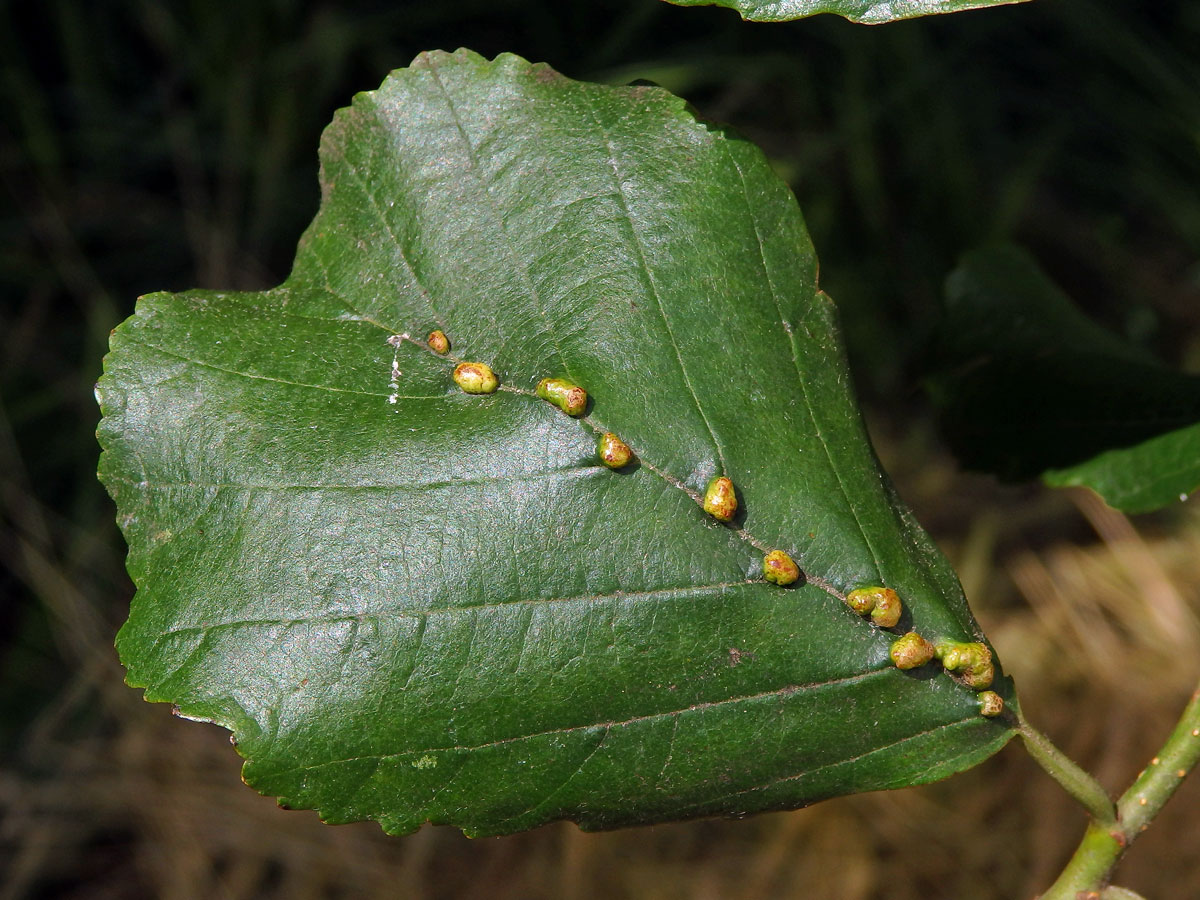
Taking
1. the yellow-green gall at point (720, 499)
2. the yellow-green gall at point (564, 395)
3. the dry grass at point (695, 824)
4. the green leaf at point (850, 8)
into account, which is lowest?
the dry grass at point (695, 824)

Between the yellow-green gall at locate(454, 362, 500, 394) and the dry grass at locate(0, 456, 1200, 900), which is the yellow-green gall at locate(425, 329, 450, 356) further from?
the dry grass at locate(0, 456, 1200, 900)

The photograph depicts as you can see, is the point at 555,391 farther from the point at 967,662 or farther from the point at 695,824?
the point at 695,824

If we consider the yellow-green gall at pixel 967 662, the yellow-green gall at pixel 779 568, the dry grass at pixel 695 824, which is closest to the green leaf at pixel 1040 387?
the yellow-green gall at pixel 967 662

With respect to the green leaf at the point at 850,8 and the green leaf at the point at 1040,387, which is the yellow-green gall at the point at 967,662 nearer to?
the green leaf at the point at 1040,387

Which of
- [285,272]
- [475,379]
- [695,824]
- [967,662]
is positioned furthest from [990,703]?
[285,272]

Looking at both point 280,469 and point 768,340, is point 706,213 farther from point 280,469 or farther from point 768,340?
point 280,469

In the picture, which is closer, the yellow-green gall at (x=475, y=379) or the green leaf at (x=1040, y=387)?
the yellow-green gall at (x=475, y=379)

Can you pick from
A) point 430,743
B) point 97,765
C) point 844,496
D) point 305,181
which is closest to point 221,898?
point 97,765
